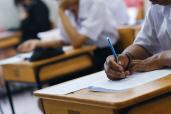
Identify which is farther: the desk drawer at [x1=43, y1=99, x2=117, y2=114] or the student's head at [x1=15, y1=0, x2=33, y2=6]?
the student's head at [x1=15, y1=0, x2=33, y2=6]

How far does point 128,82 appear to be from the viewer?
5.40ft

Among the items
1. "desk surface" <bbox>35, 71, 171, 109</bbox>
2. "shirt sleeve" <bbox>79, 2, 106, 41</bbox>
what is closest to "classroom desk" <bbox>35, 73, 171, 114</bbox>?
"desk surface" <bbox>35, 71, 171, 109</bbox>

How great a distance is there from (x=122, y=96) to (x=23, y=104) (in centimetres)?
330

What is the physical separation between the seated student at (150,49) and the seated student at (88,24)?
1179 millimetres

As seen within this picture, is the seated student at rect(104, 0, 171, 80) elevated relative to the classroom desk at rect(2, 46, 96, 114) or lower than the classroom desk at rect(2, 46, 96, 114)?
elevated

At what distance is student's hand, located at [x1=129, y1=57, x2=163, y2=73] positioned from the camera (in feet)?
5.90

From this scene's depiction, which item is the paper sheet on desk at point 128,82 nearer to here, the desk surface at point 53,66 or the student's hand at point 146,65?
the student's hand at point 146,65

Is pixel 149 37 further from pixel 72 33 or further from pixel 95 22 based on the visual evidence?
pixel 72 33

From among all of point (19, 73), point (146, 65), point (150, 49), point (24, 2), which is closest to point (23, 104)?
point (19, 73)

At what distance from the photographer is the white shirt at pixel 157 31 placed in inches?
78.7

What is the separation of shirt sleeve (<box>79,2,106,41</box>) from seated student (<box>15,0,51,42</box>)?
2324 millimetres

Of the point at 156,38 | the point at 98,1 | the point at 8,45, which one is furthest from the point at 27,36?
the point at 156,38

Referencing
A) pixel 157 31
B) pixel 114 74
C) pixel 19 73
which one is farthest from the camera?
pixel 19 73

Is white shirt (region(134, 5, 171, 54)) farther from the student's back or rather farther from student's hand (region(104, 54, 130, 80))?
the student's back
